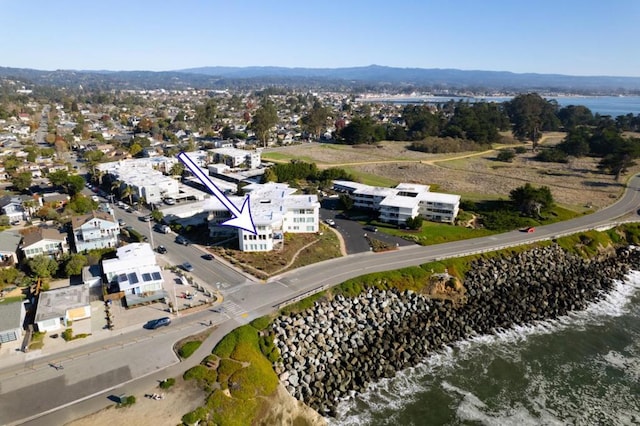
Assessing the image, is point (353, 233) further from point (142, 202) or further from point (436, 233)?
point (142, 202)

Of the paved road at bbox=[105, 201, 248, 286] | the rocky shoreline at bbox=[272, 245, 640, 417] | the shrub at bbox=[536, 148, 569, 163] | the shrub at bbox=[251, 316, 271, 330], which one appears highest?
the shrub at bbox=[536, 148, 569, 163]

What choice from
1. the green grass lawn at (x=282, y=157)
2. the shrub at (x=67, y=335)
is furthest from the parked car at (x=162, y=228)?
the green grass lawn at (x=282, y=157)

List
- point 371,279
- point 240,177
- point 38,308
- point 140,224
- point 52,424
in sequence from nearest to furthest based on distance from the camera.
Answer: point 52,424, point 38,308, point 371,279, point 140,224, point 240,177

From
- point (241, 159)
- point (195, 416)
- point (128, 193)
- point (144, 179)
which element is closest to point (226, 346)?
point (195, 416)

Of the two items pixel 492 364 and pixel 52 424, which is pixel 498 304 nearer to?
pixel 492 364

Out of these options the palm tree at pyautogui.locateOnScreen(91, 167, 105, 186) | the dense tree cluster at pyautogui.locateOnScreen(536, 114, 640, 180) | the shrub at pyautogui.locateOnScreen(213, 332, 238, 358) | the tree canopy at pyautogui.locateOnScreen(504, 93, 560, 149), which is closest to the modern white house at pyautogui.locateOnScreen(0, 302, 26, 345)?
the shrub at pyautogui.locateOnScreen(213, 332, 238, 358)

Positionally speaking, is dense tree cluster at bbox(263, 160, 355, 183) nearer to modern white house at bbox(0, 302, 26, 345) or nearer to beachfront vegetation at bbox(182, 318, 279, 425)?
beachfront vegetation at bbox(182, 318, 279, 425)

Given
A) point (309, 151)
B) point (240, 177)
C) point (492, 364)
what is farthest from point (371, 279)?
point (309, 151)
